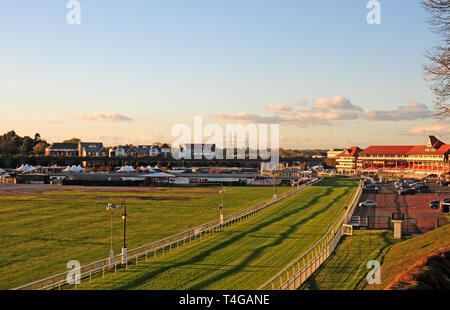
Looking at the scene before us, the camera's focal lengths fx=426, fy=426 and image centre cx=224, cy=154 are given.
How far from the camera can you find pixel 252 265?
88.6 feet

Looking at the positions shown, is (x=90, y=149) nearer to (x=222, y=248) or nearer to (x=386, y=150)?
(x=386, y=150)

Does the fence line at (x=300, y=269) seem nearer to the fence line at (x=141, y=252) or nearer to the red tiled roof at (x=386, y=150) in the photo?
the fence line at (x=141, y=252)

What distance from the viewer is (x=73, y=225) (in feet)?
144

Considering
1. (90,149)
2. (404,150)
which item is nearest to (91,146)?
(90,149)

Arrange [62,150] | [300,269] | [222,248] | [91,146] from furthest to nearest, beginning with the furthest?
[62,150] < [91,146] < [222,248] < [300,269]

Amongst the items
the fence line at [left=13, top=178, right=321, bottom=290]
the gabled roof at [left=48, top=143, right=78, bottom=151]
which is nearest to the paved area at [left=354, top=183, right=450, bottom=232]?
the fence line at [left=13, top=178, right=321, bottom=290]

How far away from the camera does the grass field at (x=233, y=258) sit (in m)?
23.1

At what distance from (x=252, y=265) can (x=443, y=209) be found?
3408 cm

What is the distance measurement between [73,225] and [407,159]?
14111 cm

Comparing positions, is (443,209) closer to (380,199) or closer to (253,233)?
(380,199)

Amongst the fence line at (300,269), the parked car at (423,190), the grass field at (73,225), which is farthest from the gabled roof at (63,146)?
the fence line at (300,269)

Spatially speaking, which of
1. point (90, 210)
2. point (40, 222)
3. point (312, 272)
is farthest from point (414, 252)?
point (90, 210)

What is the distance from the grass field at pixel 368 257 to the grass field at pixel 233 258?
293 cm
